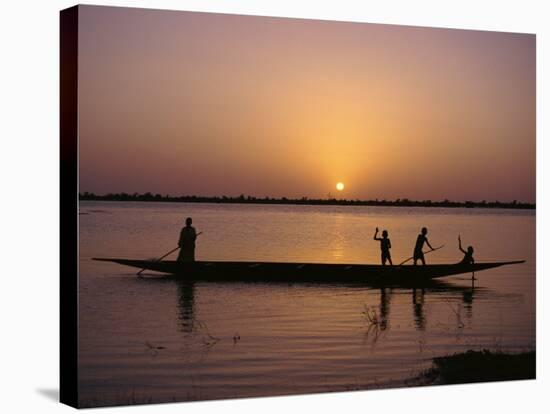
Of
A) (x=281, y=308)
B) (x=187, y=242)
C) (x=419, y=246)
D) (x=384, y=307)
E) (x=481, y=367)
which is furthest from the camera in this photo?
(x=419, y=246)

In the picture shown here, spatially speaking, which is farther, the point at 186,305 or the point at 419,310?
the point at 419,310

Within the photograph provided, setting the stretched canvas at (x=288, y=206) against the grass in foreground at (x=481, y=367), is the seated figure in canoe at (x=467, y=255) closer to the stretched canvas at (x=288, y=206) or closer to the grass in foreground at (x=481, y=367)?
the stretched canvas at (x=288, y=206)

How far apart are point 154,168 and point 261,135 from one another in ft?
3.51

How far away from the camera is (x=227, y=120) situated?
1288 centimetres

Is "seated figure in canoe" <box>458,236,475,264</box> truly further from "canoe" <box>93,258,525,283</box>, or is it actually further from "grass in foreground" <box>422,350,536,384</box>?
"grass in foreground" <box>422,350,536,384</box>

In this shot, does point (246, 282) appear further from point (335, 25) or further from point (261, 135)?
point (335, 25)

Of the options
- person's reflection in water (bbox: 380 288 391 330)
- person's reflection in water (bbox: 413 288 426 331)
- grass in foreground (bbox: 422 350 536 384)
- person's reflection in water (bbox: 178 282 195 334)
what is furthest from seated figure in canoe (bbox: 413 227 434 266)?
person's reflection in water (bbox: 178 282 195 334)

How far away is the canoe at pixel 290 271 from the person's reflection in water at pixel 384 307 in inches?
5.7

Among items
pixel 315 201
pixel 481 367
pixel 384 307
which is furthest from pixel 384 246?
pixel 481 367

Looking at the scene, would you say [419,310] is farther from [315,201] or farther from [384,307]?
[315,201]

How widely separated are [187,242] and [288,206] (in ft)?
3.65

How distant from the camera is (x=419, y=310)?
1342cm

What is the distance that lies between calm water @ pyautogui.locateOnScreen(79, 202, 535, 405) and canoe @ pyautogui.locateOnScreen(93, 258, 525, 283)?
0.08 m

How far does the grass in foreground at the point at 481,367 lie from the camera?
43.5 ft
